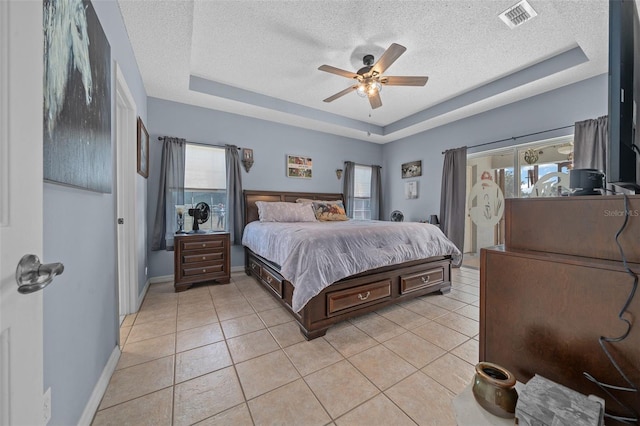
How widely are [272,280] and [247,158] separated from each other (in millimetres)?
2298

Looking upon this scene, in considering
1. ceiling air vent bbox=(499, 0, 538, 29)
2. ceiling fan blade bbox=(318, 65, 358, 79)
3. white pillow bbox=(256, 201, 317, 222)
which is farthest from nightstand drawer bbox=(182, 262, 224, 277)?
ceiling air vent bbox=(499, 0, 538, 29)

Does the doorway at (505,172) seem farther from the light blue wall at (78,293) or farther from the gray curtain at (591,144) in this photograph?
the light blue wall at (78,293)

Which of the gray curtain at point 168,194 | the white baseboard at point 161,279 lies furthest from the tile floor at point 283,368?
the gray curtain at point 168,194

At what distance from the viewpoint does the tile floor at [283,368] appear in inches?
49.9

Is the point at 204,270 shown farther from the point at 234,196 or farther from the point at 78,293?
the point at 78,293

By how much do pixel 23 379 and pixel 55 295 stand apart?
1.92 ft

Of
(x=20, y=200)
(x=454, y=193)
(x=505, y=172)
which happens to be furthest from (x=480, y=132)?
(x=20, y=200)

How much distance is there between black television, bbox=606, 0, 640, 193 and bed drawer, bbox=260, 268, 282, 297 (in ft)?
7.67

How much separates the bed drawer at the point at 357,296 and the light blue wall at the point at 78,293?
1545mm

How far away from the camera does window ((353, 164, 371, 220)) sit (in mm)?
5496

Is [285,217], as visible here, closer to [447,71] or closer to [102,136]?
[102,136]

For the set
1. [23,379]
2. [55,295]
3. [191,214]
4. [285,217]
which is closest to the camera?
[23,379]

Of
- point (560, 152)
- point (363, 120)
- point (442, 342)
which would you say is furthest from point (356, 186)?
point (442, 342)

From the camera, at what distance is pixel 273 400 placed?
1.35 m
